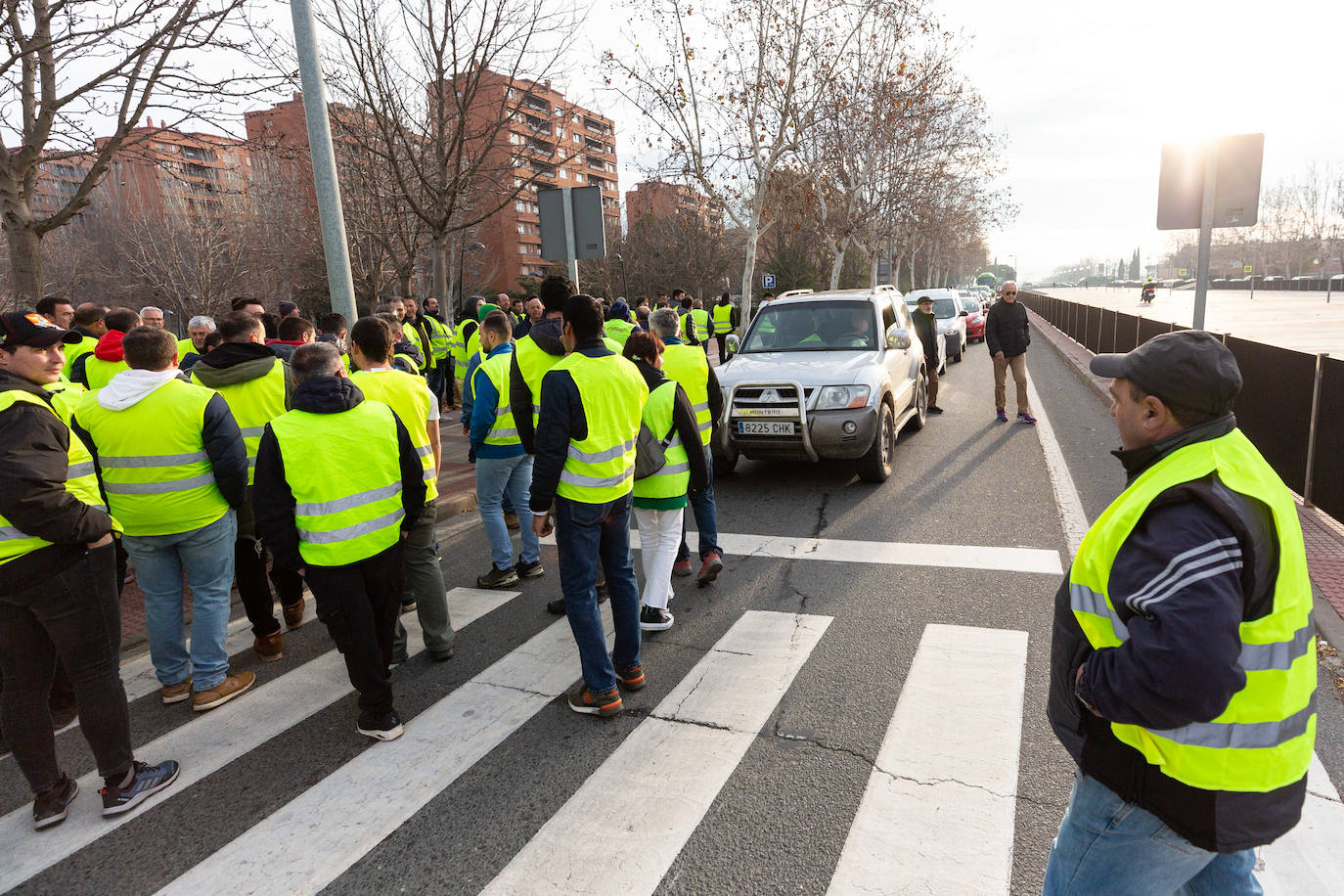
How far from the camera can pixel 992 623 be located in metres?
4.62

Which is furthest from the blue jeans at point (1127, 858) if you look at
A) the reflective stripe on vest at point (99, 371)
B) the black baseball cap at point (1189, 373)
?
the reflective stripe on vest at point (99, 371)

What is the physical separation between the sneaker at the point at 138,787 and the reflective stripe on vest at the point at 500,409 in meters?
2.69

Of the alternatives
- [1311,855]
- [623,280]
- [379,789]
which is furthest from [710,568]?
[623,280]

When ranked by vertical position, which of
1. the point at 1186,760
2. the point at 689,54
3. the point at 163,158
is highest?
the point at 689,54

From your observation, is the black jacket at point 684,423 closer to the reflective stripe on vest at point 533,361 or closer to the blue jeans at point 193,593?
the reflective stripe on vest at point 533,361

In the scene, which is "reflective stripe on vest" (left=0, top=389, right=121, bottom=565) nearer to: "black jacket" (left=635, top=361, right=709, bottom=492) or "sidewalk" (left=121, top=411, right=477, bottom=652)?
"sidewalk" (left=121, top=411, right=477, bottom=652)

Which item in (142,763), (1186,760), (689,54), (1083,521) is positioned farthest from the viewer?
(689,54)

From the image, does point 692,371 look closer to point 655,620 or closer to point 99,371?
point 655,620

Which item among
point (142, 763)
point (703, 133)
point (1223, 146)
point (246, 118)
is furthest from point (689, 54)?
point (142, 763)

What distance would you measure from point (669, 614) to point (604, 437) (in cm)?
156

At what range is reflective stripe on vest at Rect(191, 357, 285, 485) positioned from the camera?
467 centimetres

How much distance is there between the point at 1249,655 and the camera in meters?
1.54

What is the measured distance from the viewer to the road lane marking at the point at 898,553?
5.61 meters

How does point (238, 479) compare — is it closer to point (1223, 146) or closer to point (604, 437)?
point (604, 437)
